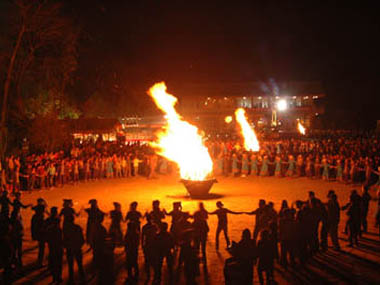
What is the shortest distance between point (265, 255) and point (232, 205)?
741 centimetres

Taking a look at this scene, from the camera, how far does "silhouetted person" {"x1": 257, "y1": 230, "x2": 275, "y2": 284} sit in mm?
8070

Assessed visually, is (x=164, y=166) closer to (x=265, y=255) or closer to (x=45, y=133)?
(x=45, y=133)

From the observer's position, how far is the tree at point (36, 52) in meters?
25.7

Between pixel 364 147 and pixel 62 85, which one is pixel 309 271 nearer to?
pixel 364 147

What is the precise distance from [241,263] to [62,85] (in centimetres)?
2964

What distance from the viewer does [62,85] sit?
1316 inches

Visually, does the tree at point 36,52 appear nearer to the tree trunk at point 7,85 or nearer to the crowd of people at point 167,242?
the tree trunk at point 7,85

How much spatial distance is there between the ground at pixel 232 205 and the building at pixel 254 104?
1436 inches

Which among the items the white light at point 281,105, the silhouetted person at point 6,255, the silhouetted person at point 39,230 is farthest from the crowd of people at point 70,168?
the white light at point 281,105

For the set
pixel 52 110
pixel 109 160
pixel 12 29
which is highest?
pixel 12 29

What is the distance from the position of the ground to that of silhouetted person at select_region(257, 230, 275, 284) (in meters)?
0.49

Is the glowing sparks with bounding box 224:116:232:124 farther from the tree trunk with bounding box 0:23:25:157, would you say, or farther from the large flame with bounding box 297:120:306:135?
the tree trunk with bounding box 0:23:25:157

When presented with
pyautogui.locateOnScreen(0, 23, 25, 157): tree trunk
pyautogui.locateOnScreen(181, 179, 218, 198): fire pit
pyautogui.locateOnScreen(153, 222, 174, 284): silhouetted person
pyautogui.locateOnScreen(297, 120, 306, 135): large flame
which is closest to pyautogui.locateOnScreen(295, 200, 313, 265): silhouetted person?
pyautogui.locateOnScreen(153, 222, 174, 284): silhouetted person

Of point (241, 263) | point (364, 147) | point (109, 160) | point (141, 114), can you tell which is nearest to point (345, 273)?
point (241, 263)
